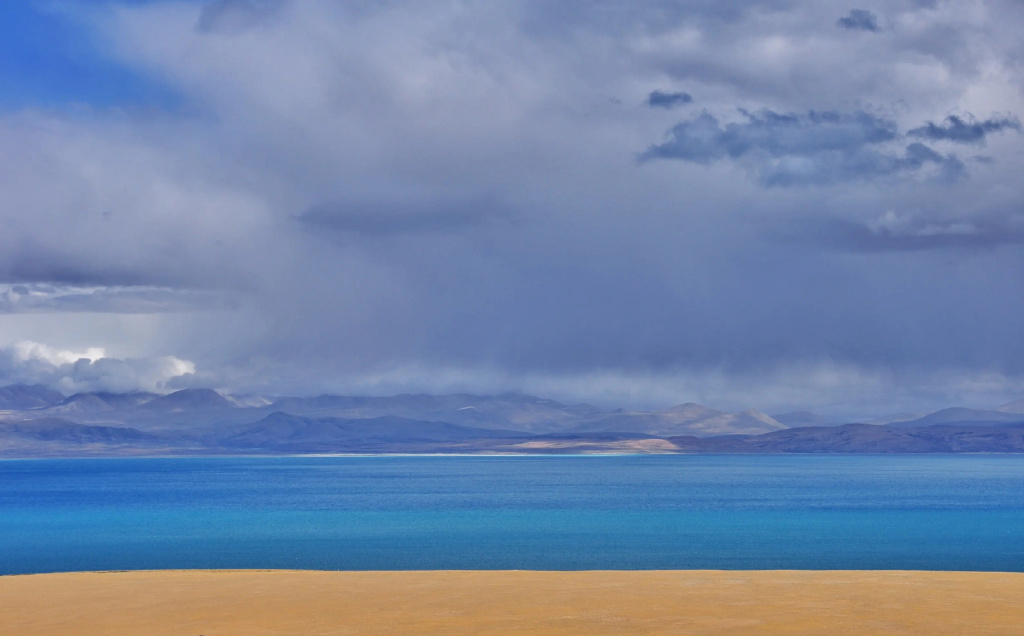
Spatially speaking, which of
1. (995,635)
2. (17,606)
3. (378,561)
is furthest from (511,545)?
(995,635)

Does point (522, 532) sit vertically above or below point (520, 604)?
below

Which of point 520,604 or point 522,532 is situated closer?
point 520,604

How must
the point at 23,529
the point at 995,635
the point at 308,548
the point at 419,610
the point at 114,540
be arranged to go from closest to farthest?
the point at 995,635 < the point at 419,610 < the point at 308,548 < the point at 114,540 < the point at 23,529

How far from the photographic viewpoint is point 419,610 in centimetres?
2341

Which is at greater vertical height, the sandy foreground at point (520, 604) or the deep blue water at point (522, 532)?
the sandy foreground at point (520, 604)

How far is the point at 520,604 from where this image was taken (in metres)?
24.0

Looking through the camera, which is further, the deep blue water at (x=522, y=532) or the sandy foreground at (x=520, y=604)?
the deep blue water at (x=522, y=532)

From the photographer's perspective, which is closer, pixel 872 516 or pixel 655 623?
pixel 655 623

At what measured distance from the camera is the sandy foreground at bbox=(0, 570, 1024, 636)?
68.8 ft

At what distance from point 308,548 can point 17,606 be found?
24.9 meters

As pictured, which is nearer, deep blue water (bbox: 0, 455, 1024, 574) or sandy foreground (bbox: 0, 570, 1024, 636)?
sandy foreground (bbox: 0, 570, 1024, 636)

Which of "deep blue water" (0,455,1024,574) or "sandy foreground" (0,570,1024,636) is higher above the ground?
"sandy foreground" (0,570,1024,636)

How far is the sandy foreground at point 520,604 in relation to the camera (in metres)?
21.0

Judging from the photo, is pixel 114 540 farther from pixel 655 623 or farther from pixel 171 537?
pixel 655 623
